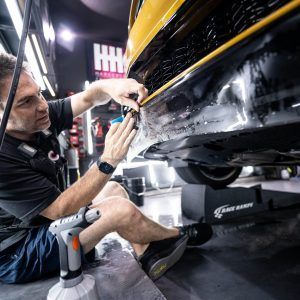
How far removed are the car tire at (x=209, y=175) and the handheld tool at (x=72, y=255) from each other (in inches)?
54.1

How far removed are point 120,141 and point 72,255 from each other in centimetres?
43

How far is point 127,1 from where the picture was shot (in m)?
4.07

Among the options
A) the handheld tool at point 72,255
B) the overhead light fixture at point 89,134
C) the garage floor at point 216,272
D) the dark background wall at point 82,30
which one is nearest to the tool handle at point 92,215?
the handheld tool at point 72,255

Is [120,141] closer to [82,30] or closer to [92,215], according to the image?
[92,215]

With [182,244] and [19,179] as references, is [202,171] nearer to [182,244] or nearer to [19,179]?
[182,244]

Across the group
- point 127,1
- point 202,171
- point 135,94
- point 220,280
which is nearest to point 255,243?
point 220,280

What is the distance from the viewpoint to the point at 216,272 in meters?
1.11

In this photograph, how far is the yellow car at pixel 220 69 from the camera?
0.39 meters

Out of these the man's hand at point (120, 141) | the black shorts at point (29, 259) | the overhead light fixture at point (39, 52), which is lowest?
the black shorts at point (29, 259)

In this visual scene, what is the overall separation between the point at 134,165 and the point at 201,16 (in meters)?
3.92

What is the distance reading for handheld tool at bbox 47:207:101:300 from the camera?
2.31 ft

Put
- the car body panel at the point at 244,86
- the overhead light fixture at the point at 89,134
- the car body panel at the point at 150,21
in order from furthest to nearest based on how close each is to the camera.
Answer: the overhead light fixture at the point at 89,134 < the car body panel at the point at 150,21 < the car body panel at the point at 244,86

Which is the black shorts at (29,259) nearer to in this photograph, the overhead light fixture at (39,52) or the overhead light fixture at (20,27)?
the overhead light fixture at (20,27)

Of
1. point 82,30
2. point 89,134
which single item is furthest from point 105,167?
point 82,30
